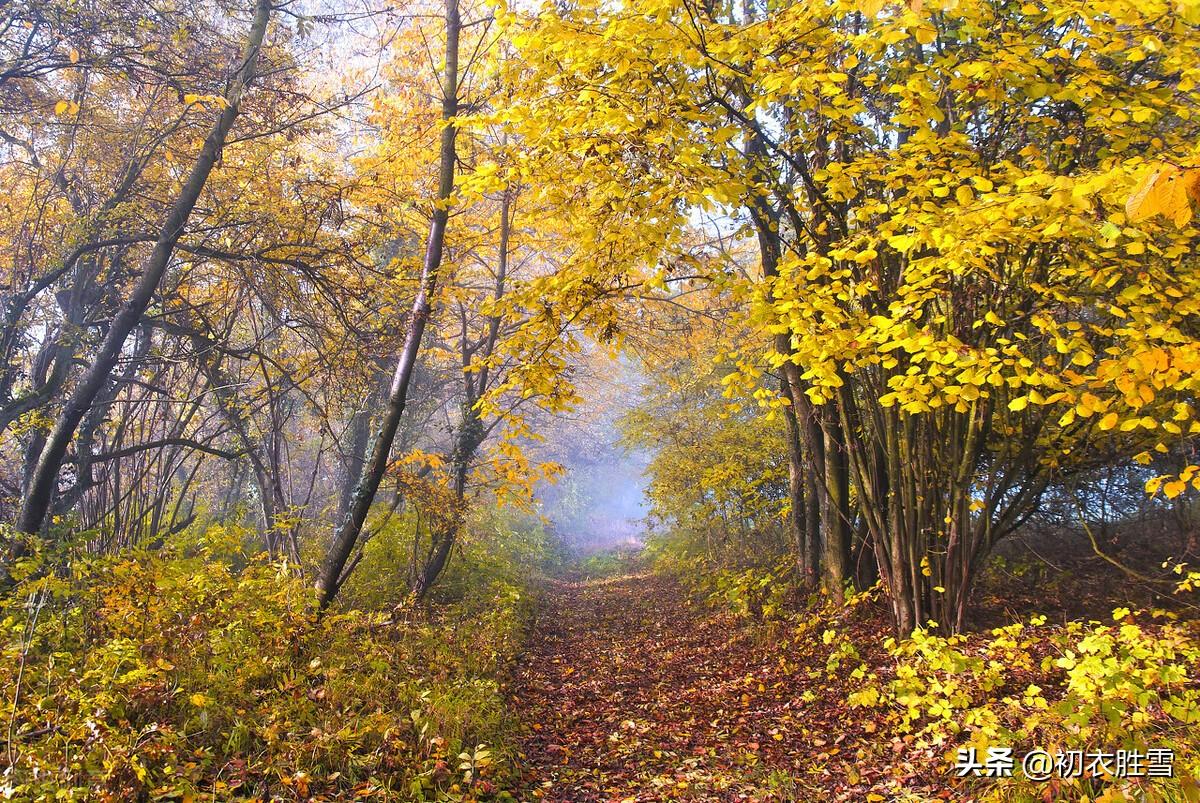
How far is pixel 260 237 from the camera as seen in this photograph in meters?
5.99

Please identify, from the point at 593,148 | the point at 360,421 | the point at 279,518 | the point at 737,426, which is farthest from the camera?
the point at 360,421

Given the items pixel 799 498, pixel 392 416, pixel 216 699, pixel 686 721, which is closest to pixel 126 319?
pixel 392 416

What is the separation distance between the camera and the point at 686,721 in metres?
4.99

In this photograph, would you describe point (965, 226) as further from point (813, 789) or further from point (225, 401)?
point (225, 401)

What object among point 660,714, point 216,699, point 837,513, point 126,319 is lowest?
point 660,714

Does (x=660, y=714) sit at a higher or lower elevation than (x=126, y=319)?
lower

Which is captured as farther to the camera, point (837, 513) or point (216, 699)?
point (837, 513)

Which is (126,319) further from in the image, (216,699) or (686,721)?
(686,721)

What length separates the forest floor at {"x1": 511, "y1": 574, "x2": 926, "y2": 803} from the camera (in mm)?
3768

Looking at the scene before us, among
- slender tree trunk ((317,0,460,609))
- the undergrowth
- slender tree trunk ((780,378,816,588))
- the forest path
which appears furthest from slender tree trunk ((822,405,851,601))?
slender tree trunk ((317,0,460,609))

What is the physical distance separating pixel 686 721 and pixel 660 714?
0.96ft

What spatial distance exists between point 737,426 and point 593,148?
6.82 m

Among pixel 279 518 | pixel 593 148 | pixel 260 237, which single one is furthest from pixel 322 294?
pixel 593 148

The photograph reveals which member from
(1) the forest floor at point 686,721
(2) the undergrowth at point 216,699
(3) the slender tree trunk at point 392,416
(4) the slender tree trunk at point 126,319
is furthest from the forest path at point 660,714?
(4) the slender tree trunk at point 126,319
